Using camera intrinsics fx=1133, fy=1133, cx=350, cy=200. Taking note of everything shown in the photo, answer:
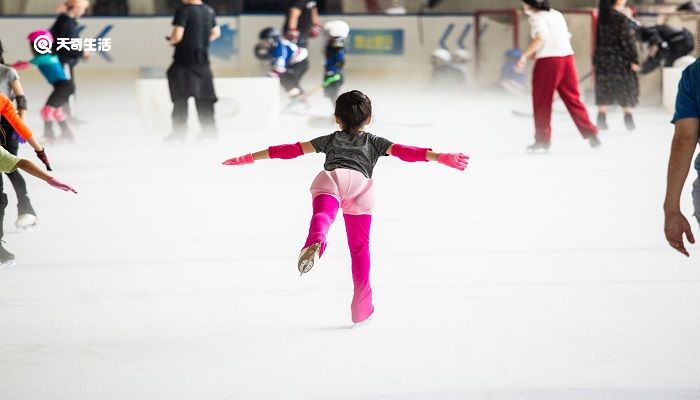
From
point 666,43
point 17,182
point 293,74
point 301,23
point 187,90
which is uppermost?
point 17,182

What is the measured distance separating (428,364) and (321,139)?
2.60 ft

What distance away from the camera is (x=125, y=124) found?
11.6m

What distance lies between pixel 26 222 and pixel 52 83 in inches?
164

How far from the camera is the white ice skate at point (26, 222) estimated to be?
5652 mm

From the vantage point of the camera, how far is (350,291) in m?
4.25

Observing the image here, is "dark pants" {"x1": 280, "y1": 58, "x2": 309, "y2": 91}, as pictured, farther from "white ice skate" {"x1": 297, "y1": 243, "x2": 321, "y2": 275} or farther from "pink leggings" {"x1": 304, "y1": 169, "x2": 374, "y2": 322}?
"white ice skate" {"x1": 297, "y1": 243, "x2": 321, "y2": 275}

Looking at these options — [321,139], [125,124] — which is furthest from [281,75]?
[321,139]

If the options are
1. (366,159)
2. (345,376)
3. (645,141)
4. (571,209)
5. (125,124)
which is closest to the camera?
(345,376)

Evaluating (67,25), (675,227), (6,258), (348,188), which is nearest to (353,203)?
(348,188)

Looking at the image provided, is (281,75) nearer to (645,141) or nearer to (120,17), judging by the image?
(645,141)

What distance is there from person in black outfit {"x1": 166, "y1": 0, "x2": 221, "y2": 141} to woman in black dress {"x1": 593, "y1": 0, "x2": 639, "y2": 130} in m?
3.63

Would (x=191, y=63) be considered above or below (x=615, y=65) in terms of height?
above

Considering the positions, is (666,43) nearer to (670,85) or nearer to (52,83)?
(670,85)

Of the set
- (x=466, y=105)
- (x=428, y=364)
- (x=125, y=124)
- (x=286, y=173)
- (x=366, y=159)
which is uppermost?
(x=366, y=159)
